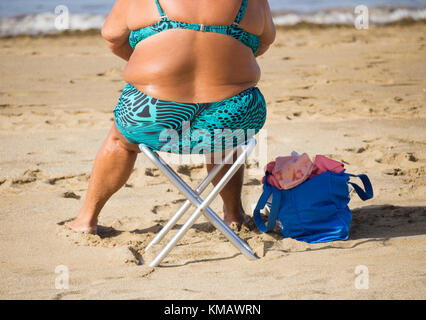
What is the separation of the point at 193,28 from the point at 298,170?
1.08 meters

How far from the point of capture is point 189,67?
2.80 metres

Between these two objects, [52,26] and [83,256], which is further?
[52,26]

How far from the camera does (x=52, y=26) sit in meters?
14.2

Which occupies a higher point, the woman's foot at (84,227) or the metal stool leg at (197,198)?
the metal stool leg at (197,198)

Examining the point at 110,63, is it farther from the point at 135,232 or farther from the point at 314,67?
the point at 135,232

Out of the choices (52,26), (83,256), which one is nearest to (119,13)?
(83,256)

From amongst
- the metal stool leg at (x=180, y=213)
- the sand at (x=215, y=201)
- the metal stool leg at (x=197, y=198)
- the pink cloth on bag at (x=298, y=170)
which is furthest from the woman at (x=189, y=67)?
the sand at (x=215, y=201)

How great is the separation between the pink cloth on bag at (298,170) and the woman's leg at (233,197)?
0.69 feet

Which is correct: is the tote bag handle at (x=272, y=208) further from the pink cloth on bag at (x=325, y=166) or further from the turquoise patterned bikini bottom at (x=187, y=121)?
the turquoise patterned bikini bottom at (x=187, y=121)

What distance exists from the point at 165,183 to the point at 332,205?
1502 mm

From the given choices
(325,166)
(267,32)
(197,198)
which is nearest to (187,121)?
(197,198)

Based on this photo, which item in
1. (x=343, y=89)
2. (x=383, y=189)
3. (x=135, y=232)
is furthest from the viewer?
(x=343, y=89)

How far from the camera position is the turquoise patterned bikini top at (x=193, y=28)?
9.10 ft

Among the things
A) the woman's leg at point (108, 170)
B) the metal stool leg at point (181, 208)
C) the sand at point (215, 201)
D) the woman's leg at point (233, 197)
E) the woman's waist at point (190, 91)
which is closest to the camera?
the sand at point (215, 201)
